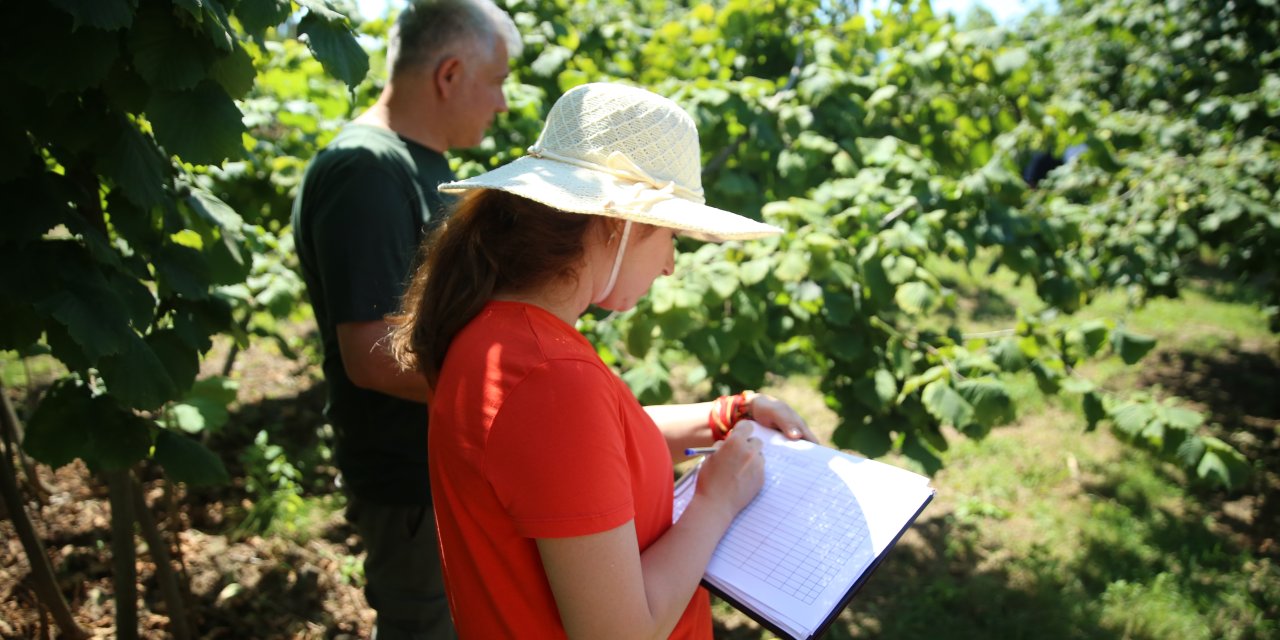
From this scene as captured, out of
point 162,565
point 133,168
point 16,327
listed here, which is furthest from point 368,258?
point 162,565

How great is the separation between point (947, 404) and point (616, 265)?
138 centimetres

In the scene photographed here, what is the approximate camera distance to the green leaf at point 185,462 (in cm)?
179

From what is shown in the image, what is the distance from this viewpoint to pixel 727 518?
1172 mm

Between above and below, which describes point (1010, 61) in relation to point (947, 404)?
above

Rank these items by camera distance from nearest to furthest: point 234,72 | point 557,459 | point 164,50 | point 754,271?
1. point 557,459
2. point 164,50
3. point 234,72
4. point 754,271

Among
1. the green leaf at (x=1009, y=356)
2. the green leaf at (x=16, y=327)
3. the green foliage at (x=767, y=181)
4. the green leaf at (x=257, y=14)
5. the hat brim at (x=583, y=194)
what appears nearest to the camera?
the hat brim at (x=583, y=194)

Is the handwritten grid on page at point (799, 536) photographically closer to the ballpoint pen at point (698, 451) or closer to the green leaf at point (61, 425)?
the ballpoint pen at point (698, 451)

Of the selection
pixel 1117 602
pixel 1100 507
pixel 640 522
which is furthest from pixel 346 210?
pixel 1100 507

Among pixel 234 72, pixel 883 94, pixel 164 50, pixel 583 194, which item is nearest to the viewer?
pixel 583 194

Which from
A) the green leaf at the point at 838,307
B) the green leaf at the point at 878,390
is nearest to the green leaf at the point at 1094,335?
the green leaf at the point at 878,390

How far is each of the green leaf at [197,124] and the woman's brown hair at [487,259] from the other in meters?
0.56

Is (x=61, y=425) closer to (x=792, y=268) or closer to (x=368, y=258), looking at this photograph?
(x=368, y=258)

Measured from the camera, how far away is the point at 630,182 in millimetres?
1168

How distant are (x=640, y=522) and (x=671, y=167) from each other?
0.60 m
